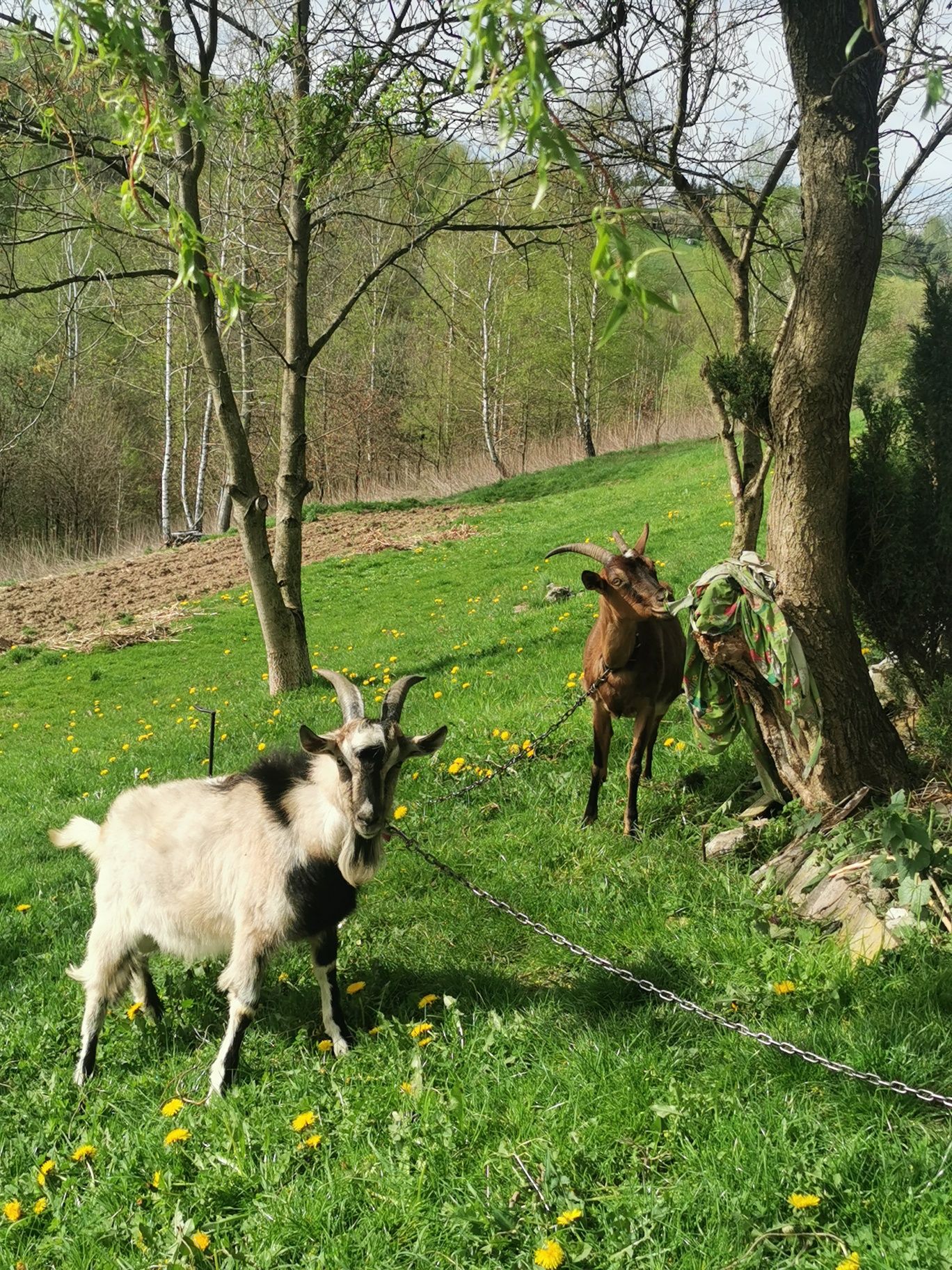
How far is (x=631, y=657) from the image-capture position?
5430 mm

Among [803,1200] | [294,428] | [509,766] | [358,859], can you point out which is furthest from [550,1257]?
[294,428]

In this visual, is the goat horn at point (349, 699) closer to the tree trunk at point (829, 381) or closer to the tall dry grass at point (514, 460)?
the tree trunk at point (829, 381)

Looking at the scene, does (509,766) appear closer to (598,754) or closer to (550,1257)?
(598,754)

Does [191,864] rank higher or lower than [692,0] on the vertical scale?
lower

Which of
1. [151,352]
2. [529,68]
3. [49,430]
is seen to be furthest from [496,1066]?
[49,430]

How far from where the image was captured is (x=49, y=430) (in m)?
32.4

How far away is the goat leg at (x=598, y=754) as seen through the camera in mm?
5594

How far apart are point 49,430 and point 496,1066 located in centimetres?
3416

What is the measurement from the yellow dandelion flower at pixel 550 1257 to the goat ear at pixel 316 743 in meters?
1.92

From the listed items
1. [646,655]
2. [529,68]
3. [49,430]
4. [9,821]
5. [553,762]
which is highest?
[49,430]

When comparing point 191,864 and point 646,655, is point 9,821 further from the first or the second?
point 646,655

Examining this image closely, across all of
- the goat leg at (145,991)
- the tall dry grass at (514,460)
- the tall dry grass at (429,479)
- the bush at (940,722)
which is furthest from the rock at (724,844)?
the tall dry grass at (514,460)

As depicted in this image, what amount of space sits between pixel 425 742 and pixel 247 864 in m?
0.99

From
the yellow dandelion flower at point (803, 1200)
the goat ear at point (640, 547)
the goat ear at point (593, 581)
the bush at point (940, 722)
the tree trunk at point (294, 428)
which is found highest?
the tree trunk at point (294, 428)
